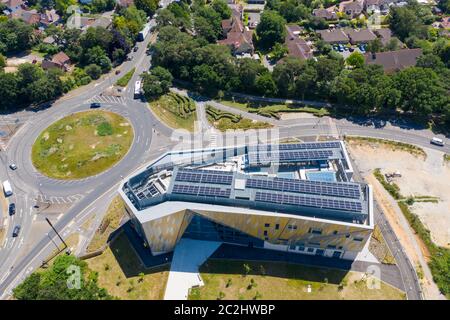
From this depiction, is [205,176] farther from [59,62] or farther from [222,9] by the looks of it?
[222,9]

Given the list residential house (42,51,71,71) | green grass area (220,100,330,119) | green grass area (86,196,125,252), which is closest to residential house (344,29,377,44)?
green grass area (220,100,330,119)

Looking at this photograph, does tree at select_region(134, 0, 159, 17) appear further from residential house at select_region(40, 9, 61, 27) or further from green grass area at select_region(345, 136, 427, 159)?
green grass area at select_region(345, 136, 427, 159)

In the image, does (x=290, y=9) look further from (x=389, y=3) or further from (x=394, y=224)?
(x=394, y=224)

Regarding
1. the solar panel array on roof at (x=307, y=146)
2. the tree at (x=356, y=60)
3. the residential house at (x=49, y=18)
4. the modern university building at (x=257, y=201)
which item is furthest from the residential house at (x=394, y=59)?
the residential house at (x=49, y=18)

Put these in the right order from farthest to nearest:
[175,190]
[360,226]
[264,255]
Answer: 1. [264,255]
2. [175,190]
3. [360,226]

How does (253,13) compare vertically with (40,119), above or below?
above

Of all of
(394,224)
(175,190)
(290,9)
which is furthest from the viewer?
(290,9)
